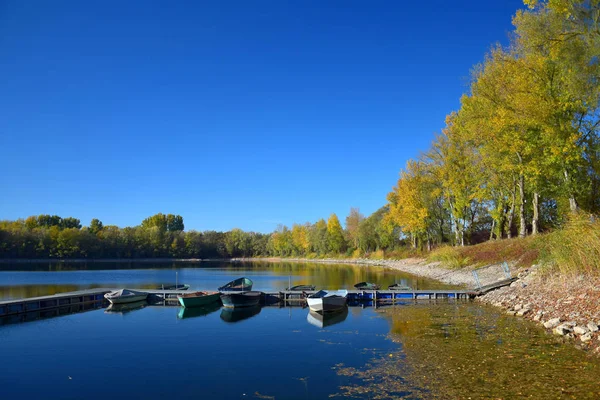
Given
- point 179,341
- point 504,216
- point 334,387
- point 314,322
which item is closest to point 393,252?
point 504,216

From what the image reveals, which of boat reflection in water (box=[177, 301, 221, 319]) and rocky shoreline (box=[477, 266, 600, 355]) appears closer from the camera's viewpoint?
rocky shoreline (box=[477, 266, 600, 355])

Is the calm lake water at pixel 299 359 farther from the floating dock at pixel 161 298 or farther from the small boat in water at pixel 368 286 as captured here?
the small boat in water at pixel 368 286

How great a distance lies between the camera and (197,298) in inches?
1163

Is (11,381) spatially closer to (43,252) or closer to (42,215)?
(43,252)

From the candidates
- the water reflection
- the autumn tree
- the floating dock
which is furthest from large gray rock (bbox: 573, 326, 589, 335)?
the autumn tree

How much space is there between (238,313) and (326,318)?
6127mm

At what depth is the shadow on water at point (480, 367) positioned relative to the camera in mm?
11023

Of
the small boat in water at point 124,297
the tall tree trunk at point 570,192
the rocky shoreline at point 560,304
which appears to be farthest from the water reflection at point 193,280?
the tall tree trunk at point 570,192

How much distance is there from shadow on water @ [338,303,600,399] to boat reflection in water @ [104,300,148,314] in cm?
1892

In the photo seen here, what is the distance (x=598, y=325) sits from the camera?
14.6 meters

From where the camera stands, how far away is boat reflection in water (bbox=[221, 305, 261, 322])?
25078mm

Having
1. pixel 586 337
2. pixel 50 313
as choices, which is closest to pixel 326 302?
pixel 586 337

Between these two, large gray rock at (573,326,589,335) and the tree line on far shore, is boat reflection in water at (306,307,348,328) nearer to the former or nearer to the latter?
large gray rock at (573,326,589,335)

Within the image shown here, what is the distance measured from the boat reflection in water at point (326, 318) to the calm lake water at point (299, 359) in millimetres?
163
